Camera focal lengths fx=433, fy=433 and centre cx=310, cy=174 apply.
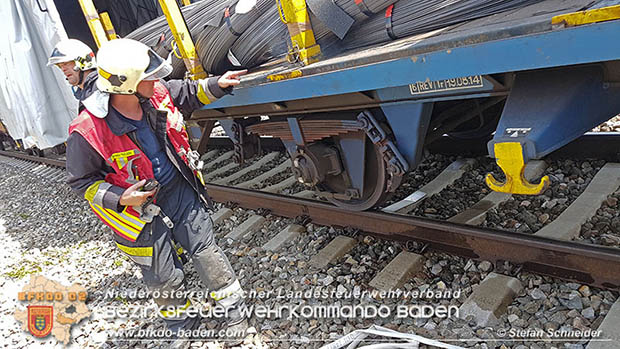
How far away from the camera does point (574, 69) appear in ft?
6.40

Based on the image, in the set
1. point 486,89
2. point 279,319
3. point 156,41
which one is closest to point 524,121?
point 486,89

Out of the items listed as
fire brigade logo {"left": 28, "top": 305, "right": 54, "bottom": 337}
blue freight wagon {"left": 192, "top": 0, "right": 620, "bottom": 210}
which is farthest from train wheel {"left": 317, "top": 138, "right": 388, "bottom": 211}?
fire brigade logo {"left": 28, "top": 305, "right": 54, "bottom": 337}

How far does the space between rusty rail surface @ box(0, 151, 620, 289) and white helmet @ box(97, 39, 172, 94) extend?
1.89 metres

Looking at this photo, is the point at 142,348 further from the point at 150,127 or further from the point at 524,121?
the point at 524,121

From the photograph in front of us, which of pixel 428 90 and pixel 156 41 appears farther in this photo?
pixel 156 41

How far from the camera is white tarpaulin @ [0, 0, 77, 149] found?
5629 mm

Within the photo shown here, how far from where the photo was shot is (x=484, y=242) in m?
2.75

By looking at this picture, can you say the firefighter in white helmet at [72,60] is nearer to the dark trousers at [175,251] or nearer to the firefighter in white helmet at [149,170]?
the firefighter in white helmet at [149,170]

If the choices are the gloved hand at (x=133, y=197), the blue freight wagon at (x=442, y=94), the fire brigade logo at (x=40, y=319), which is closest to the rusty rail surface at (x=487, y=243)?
the blue freight wagon at (x=442, y=94)

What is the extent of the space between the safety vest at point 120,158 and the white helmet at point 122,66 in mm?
224

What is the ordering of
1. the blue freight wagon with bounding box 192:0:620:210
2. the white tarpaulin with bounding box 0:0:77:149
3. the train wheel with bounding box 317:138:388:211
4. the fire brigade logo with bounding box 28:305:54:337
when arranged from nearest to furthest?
the blue freight wagon with bounding box 192:0:620:210 < the train wheel with bounding box 317:138:388:211 < the fire brigade logo with bounding box 28:305:54:337 < the white tarpaulin with bounding box 0:0:77:149

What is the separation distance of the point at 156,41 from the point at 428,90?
3.19 m

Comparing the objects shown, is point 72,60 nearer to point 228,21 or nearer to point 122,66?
point 228,21

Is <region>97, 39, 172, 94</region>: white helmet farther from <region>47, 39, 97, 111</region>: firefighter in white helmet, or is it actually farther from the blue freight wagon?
<region>47, 39, 97, 111</region>: firefighter in white helmet
